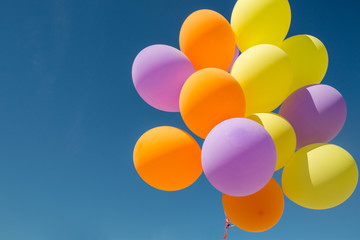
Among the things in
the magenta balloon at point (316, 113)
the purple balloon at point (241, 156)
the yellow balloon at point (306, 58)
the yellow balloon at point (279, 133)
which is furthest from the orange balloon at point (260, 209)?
the yellow balloon at point (306, 58)

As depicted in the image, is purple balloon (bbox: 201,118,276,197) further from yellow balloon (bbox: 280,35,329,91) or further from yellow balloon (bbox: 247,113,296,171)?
yellow balloon (bbox: 280,35,329,91)

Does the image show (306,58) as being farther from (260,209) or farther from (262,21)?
(260,209)

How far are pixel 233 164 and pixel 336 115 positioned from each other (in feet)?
5.41

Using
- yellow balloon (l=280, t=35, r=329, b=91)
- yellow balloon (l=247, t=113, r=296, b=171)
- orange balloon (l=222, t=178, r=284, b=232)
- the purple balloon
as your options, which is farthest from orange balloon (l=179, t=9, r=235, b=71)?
orange balloon (l=222, t=178, r=284, b=232)

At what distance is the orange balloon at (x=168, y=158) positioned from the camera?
2.73 m

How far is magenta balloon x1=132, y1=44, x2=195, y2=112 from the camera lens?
306 cm

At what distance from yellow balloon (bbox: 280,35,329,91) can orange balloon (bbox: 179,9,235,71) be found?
2.74 feet

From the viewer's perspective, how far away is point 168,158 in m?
2.72

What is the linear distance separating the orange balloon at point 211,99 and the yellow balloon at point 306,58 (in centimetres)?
117

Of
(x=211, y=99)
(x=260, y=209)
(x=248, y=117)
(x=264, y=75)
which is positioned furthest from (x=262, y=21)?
(x=260, y=209)

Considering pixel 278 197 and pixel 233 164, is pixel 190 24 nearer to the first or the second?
pixel 233 164

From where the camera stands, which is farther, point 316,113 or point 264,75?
point 316,113

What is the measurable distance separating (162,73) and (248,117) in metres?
1.17

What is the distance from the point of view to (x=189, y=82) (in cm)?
272
